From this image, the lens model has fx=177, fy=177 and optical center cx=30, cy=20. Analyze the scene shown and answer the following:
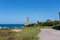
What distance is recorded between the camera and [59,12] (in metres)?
46.2

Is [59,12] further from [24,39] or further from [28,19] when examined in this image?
[24,39]

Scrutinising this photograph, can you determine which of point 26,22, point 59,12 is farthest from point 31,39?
point 26,22

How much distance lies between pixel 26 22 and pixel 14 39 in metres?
42.7

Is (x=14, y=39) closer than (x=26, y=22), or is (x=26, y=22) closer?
(x=14, y=39)

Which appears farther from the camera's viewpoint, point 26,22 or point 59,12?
point 26,22

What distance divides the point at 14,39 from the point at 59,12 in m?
35.6

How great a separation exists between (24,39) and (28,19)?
42690 millimetres

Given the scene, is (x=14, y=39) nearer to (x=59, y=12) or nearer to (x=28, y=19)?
(x=59, y=12)

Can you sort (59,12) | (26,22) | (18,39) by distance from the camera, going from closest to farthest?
(18,39), (59,12), (26,22)

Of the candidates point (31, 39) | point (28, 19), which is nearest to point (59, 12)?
point (28, 19)

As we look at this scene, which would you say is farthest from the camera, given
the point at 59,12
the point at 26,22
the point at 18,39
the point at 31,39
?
the point at 26,22

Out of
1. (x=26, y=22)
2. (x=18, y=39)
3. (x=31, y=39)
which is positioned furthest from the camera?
(x=26, y=22)

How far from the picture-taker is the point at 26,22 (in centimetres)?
5453

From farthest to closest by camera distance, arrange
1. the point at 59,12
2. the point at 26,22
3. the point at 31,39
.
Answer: the point at 26,22, the point at 59,12, the point at 31,39
